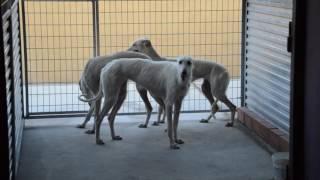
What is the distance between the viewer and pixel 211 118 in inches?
304

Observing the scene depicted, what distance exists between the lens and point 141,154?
6.17 metres

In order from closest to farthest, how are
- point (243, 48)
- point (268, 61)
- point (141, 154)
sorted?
point (141, 154) → point (268, 61) → point (243, 48)

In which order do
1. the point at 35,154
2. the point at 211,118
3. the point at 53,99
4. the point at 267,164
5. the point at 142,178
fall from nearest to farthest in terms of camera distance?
the point at 142,178 → the point at 267,164 → the point at 35,154 → the point at 211,118 → the point at 53,99

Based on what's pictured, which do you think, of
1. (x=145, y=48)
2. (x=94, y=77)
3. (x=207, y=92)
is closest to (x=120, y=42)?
(x=145, y=48)

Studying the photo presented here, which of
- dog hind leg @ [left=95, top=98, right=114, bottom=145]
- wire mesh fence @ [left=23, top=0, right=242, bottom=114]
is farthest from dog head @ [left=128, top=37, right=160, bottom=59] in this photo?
dog hind leg @ [left=95, top=98, right=114, bottom=145]

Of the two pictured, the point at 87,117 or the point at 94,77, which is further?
the point at 87,117

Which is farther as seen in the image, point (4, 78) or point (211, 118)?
point (211, 118)

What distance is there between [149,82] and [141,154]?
2.61 feet

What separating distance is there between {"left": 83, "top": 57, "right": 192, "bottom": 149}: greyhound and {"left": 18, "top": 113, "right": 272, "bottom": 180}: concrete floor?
0.28 meters

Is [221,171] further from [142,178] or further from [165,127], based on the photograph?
[165,127]

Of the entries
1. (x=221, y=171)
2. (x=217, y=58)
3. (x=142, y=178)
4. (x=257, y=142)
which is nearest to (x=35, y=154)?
(x=142, y=178)

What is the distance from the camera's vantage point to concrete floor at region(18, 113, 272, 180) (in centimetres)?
549

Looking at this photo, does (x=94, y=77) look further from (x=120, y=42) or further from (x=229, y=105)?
(x=120, y=42)

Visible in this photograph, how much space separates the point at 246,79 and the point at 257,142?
3.98 ft
